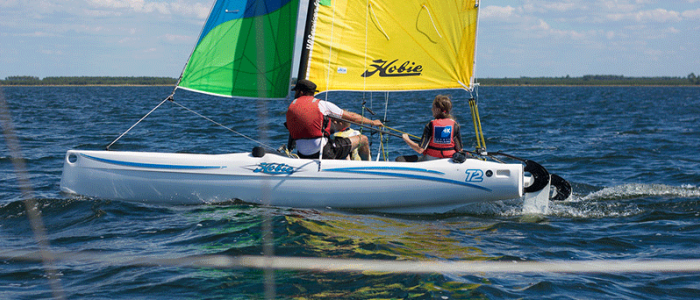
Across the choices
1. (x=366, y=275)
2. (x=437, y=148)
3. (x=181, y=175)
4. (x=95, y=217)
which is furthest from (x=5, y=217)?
(x=437, y=148)

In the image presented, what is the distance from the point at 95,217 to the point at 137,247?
1.36m

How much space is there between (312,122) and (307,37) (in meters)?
1.32

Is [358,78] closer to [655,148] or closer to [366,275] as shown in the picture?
[366,275]

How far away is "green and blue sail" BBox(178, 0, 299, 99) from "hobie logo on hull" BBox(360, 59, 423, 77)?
1.10 meters

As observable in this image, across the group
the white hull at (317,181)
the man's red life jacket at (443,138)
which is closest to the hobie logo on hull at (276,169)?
the white hull at (317,181)

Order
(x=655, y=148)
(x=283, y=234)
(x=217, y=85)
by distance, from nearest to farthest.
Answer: (x=283, y=234)
(x=217, y=85)
(x=655, y=148)

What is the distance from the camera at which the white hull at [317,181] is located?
6.69 metres

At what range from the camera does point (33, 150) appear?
12102mm

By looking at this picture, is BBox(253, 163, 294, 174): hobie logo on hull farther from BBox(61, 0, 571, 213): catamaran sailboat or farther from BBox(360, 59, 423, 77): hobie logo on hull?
BBox(360, 59, 423, 77): hobie logo on hull

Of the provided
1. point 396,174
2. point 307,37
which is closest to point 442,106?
point 396,174

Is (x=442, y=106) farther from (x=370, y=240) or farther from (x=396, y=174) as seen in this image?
(x=370, y=240)

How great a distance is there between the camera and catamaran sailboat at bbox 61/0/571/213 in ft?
22.1

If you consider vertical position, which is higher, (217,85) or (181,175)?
(217,85)

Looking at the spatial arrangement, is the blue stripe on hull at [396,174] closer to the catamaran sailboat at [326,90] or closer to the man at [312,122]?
the catamaran sailboat at [326,90]
